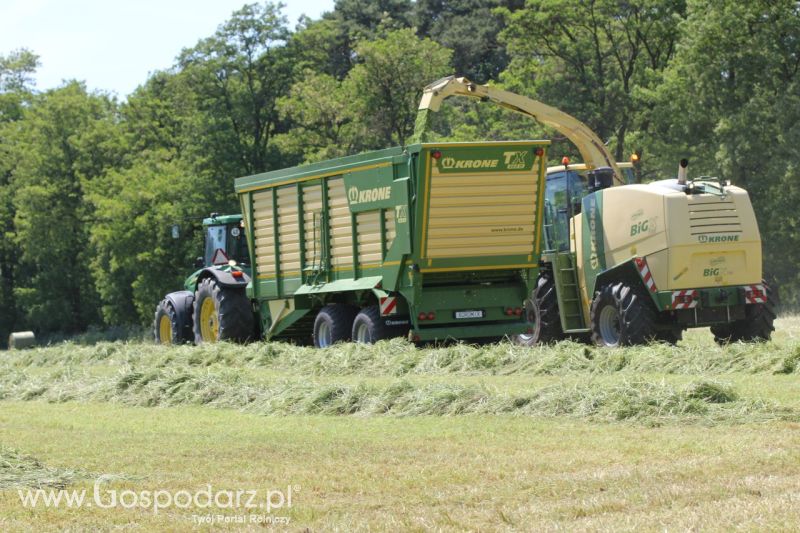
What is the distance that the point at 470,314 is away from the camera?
1905cm

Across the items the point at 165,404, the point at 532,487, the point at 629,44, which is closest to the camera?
the point at 532,487

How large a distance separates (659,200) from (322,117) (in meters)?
28.5

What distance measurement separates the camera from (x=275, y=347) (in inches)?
765

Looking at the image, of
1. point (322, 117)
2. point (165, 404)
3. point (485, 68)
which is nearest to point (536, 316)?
point (165, 404)

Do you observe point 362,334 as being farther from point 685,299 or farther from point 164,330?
point 164,330

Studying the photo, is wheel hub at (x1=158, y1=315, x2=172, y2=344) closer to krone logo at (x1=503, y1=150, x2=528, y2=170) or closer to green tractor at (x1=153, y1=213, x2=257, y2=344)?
green tractor at (x1=153, y1=213, x2=257, y2=344)

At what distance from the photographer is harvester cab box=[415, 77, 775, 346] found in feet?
59.0

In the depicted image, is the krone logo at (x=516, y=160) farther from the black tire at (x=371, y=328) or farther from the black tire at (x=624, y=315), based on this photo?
the black tire at (x=371, y=328)

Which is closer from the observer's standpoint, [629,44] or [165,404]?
[165,404]

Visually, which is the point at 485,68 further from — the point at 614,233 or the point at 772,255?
the point at 614,233

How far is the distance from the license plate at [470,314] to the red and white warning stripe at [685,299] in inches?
114

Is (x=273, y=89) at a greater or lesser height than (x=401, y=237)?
greater

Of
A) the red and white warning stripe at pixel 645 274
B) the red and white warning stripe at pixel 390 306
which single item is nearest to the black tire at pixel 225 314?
the red and white warning stripe at pixel 390 306

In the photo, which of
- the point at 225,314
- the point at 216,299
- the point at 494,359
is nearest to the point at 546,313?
the point at 494,359
